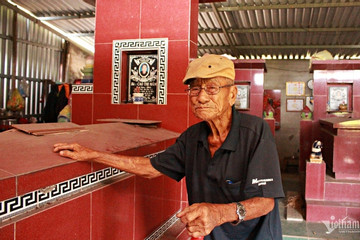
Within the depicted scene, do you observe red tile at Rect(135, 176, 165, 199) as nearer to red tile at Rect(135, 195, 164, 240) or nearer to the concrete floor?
red tile at Rect(135, 195, 164, 240)

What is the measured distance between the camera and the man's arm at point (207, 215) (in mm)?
1364

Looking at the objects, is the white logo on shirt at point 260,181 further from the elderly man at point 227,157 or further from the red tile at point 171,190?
the red tile at point 171,190

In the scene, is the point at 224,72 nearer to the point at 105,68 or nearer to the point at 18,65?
the point at 105,68

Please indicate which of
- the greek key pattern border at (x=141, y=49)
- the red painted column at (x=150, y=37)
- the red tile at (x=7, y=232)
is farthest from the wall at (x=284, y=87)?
the red tile at (x=7, y=232)

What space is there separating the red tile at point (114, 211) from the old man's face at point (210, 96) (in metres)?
0.85

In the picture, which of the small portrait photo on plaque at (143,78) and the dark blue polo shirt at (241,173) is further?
the small portrait photo on plaque at (143,78)

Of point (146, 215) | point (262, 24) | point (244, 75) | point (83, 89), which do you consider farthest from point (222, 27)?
point (146, 215)

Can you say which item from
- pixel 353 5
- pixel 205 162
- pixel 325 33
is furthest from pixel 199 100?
pixel 325 33

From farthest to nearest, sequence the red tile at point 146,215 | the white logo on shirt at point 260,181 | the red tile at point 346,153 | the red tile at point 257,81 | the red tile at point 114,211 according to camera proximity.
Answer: the red tile at point 257,81, the red tile at point 346,153, the red tile at point 146,215, the red tile at point 114,211, the white logo on shirt at point 260,181

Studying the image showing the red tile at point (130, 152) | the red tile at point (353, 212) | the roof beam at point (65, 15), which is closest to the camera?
the red tile at point (130, 152)

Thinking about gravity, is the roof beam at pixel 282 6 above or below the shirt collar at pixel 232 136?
above

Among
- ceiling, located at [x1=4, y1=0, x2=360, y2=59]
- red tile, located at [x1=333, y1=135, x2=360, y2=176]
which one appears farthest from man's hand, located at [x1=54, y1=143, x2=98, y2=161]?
ceiling, located at [x1=4, y1=0, x2=360, y2=59]

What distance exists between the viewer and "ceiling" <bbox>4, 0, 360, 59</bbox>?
7596 millimetres

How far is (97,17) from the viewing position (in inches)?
167
